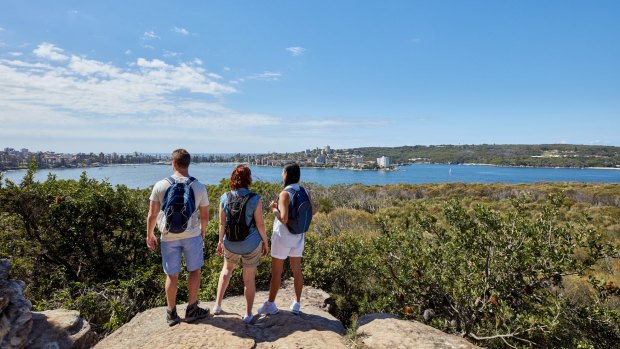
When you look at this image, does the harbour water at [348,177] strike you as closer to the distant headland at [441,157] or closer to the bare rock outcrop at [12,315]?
the distant headland at [441,157]

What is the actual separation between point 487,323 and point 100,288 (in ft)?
20.8

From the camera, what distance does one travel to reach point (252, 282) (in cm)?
377

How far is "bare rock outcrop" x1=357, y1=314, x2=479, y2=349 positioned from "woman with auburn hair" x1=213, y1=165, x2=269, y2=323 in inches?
53.1

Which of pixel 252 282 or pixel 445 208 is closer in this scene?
pixel 252 282

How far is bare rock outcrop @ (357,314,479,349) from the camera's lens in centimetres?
341

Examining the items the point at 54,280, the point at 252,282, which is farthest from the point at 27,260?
the point at 252,282

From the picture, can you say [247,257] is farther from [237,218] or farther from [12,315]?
[12,315]

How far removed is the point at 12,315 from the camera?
11.0 ft

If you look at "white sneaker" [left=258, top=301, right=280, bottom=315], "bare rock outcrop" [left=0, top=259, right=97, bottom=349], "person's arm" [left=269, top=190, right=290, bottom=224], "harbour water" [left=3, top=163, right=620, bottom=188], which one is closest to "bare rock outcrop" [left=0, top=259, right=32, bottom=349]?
"bare rock outcrop" [left=0, top=259, right=97, bottom=349]

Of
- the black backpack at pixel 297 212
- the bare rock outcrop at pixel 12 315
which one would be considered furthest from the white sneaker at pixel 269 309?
the bare rock outcrop at pixel 12 315

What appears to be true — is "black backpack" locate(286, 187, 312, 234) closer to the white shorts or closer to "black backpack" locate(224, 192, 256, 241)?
the white shorts

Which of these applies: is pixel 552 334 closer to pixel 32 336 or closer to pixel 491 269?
pixel 491 269

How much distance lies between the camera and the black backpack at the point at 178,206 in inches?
135

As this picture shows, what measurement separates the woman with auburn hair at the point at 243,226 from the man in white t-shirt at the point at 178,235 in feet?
0.94
